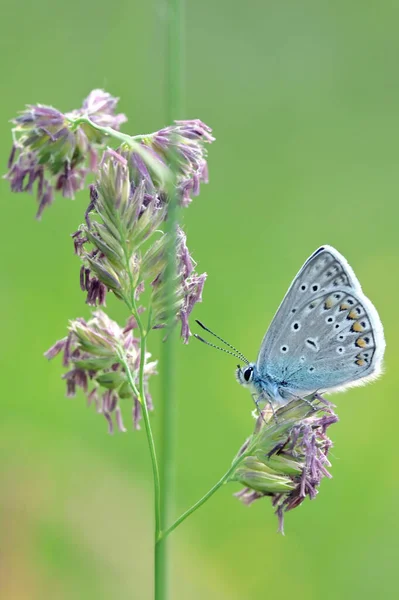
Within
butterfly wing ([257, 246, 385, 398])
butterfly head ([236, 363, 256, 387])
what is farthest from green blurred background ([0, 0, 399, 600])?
butterfly wing ([257, 246, 385, 398])

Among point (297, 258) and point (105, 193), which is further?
point (297, 258)

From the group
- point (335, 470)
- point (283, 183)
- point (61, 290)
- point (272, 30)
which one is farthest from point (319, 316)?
point (272, 30)

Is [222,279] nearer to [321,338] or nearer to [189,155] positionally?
[321,338]

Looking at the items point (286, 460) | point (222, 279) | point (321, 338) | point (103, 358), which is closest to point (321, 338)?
point (321, 338)

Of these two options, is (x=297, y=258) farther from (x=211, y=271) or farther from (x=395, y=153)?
(x=395, y=153)

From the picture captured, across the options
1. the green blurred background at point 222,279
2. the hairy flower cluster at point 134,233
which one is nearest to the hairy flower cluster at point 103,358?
the hairy flower cluster at point 134,233

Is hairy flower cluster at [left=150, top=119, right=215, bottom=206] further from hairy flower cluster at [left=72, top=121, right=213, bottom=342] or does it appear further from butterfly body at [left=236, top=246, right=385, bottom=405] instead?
butterfly body at [left=236, top=246, right=385, bottom=405]
